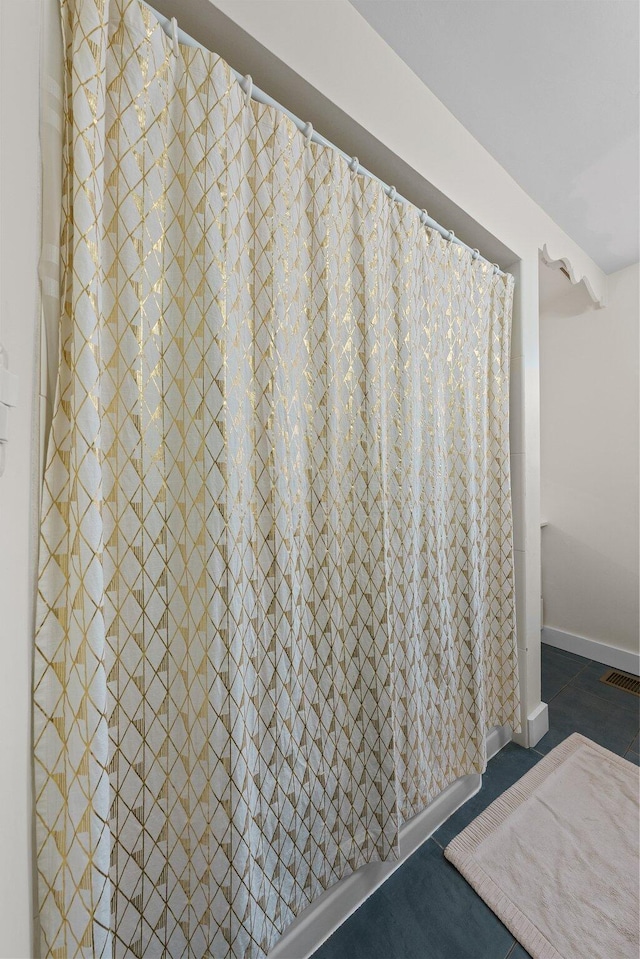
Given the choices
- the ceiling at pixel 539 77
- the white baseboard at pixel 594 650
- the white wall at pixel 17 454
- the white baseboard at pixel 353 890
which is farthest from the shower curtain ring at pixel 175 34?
the white baseboard at pixel 594 650

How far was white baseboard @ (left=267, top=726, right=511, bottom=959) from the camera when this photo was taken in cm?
96

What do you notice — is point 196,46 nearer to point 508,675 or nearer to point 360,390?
point 360,390

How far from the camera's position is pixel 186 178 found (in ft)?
2.50

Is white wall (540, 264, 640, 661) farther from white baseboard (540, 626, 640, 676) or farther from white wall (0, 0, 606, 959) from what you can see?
white wall (0, 0, 606, 959)

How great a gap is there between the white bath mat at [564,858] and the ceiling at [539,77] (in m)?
2.49

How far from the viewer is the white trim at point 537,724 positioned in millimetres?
1706

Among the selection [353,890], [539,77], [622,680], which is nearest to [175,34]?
[539,77]

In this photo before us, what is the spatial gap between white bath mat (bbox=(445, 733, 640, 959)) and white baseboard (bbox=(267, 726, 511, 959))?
0.09 meters

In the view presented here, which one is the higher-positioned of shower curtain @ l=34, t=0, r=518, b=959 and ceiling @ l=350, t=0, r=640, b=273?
ceiling @ l=350, t=0, r=640, b=273

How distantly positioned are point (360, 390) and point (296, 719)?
0.86 metres

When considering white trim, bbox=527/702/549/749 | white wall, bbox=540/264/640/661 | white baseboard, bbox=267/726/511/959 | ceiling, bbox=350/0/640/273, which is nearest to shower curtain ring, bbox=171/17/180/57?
ceiling, bbox=350/0/640/273

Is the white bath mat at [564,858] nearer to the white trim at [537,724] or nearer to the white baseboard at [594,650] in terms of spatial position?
the white trim at [537,724]

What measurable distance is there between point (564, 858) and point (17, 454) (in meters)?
1.88

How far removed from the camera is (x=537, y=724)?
174 cm
